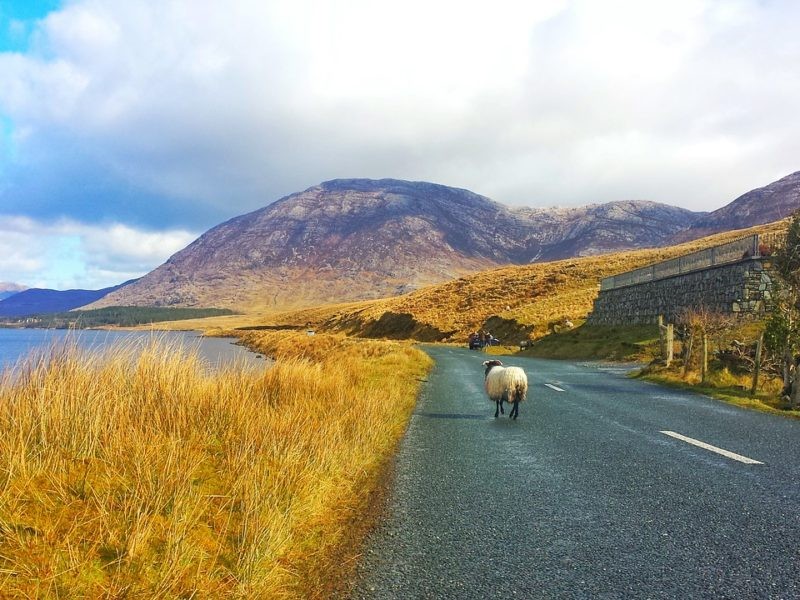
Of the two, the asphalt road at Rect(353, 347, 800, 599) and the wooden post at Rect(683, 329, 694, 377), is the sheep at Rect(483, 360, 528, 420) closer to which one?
the asphalt road at Rect(353, 347, 800, 599)

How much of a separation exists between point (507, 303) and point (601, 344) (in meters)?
39.1

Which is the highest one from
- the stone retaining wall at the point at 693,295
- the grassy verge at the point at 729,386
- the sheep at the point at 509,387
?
the stone retaining wall at the point at 693,295

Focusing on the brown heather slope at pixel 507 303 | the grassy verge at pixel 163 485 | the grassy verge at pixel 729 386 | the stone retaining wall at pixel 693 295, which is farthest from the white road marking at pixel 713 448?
the brown heather slope at pixel 507 303

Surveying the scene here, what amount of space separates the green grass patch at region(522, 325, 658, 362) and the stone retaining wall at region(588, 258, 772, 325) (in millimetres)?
1433

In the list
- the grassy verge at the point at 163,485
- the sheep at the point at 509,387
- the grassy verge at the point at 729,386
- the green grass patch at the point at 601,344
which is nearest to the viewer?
the grassy verge at the point at 163,485

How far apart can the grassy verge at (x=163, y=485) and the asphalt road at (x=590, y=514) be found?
0.64m

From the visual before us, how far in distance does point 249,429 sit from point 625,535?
425 centimetres

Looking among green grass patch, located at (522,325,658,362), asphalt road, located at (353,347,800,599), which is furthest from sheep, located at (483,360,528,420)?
green grass patch, located at (522,325,658,362)

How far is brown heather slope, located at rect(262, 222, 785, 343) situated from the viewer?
5719 centimetres

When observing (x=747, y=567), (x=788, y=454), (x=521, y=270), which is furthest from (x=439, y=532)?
(x=521, y=270)

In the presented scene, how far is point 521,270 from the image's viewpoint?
9831cm

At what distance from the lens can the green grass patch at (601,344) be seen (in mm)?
31430

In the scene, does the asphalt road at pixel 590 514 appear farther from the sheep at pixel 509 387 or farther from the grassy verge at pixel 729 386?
the grassy verge at pixel 729 386

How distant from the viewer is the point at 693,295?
32.1 metres
